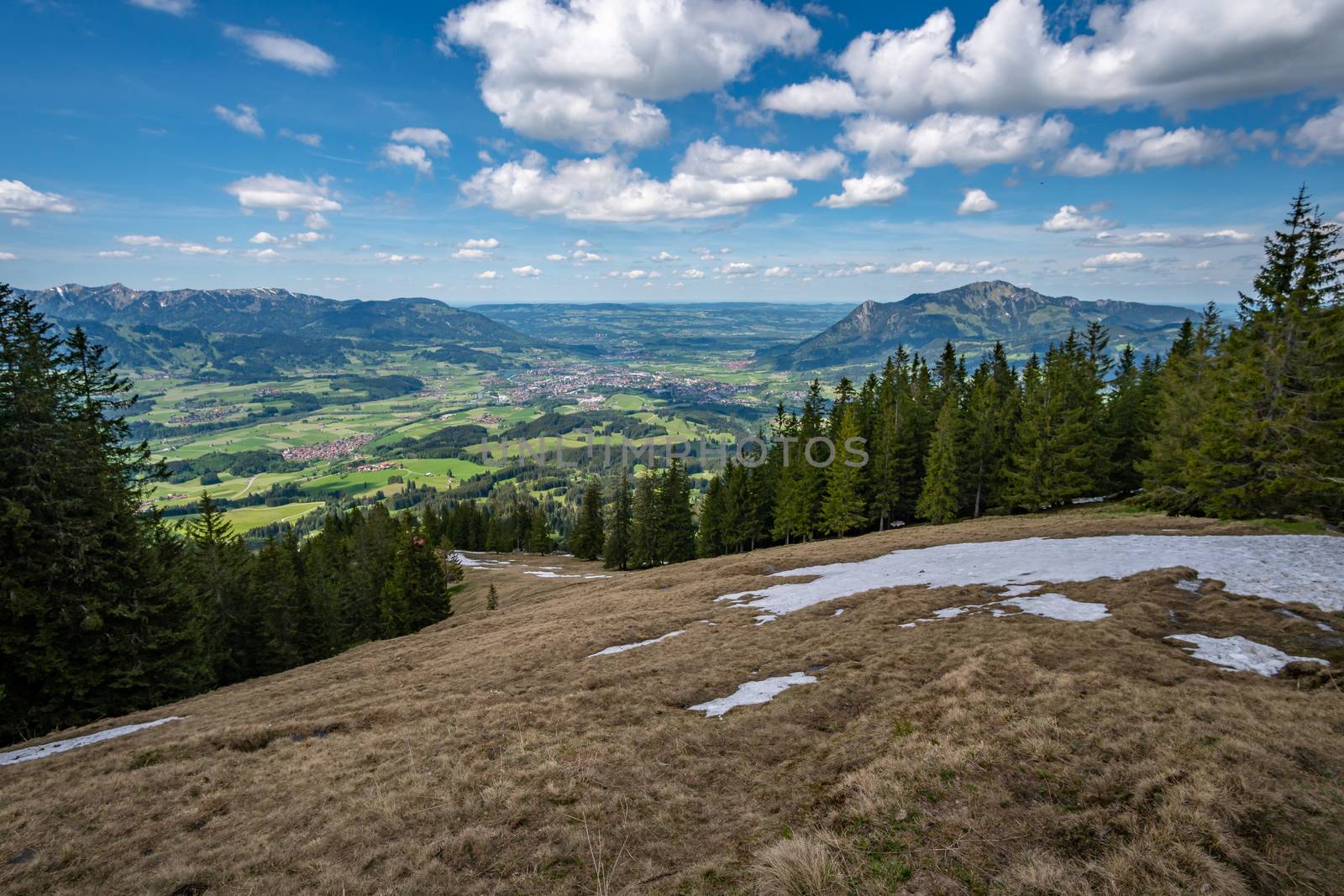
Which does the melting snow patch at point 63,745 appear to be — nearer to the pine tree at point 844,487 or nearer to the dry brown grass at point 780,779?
the dry brown grass at point 780,779

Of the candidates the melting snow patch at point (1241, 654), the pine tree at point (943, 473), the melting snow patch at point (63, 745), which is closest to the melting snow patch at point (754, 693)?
the melting snow patch at point (1241, 654)

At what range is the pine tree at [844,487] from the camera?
46.3m

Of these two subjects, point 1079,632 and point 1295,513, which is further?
point 1295,513

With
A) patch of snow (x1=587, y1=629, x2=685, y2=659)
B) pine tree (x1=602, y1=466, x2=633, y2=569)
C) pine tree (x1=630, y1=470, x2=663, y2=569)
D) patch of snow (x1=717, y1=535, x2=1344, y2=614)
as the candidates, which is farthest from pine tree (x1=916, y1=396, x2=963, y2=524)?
patch of snow (x1=587, y1=629, x2=685, y2=659)

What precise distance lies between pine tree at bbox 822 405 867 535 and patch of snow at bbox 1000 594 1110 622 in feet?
98.1

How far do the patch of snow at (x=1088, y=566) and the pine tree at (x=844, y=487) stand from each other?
19.0m

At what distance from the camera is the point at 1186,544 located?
2023 centimetres

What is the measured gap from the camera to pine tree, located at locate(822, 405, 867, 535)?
4631cm

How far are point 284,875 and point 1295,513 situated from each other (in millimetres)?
38332

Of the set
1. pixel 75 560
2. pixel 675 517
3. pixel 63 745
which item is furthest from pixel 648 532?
pixel 63 745

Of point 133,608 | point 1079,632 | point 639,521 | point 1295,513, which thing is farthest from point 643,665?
point 639,521

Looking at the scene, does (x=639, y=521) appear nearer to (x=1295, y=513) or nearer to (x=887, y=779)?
(x=1295, y=513)

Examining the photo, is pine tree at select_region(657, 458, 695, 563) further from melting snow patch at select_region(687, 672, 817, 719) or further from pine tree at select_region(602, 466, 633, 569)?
melting snow patch at select_region(687, 672, 817, 719)

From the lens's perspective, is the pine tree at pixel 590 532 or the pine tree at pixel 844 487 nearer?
the pine tree at pixel 844 487
